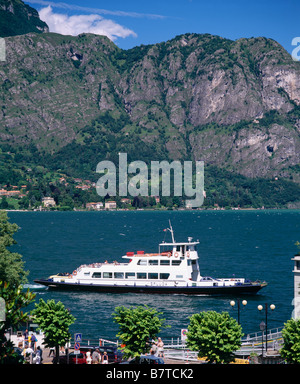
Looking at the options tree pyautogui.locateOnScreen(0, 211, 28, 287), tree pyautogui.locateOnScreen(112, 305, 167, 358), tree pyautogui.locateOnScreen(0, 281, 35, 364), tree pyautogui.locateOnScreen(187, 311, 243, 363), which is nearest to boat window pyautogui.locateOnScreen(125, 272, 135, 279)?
tree pyautogui.locateOnScreen(0, 211, 28, 287)

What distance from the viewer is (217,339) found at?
40.6 metres

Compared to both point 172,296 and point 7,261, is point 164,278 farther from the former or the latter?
point 7,261

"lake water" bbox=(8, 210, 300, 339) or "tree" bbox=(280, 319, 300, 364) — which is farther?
"lake water" bbox=(8, 210, 300, 339)

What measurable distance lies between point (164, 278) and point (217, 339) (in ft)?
172

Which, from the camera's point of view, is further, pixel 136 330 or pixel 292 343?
pixel 136 330

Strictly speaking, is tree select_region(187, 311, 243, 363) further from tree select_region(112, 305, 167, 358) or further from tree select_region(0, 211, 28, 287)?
tree select_region(0, 211, 28, 287)

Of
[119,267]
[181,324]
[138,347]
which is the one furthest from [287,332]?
[119,267]

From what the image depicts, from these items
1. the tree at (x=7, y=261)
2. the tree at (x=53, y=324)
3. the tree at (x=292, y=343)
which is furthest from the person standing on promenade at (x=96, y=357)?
the tree at (x=7, y=261)

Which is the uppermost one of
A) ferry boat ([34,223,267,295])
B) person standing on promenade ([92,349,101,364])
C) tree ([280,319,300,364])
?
ferry boat ([34,223,267,295])

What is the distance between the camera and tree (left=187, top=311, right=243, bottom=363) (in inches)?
1594

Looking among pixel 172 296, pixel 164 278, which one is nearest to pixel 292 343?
pixel 172 296

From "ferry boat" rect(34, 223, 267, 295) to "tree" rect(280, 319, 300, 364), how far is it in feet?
163

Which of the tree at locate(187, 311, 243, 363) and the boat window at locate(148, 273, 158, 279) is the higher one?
the boat window at locate(148, 273, 158, 279)

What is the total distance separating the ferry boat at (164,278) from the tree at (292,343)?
163 feet
